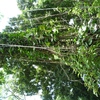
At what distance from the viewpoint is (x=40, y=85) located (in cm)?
1133

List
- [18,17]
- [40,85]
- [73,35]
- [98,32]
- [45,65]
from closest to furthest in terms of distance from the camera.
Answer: [98,32], [73,35], [45,65], [40,85], [18,17]

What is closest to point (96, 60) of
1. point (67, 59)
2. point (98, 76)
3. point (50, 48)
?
point (98, 76)

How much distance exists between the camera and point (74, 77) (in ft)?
34.5

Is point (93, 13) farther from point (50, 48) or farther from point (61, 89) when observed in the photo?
point (61, 89)

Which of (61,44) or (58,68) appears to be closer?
(61,44)

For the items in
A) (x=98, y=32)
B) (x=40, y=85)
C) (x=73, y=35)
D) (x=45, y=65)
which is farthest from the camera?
(x=40, y=85)

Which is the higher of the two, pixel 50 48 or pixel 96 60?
pixel 50 48

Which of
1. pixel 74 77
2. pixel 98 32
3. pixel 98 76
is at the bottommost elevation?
pixel 98 76

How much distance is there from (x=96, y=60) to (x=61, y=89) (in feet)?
21.6

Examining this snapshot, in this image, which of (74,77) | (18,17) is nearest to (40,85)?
(74,77)

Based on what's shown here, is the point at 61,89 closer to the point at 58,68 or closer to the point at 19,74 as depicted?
the point at 58,68

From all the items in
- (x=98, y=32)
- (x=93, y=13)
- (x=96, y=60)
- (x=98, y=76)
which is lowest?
(x=98, y=76)

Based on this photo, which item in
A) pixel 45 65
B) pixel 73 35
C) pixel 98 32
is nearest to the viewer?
pixel 98 32

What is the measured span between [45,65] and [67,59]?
5.65 meters
